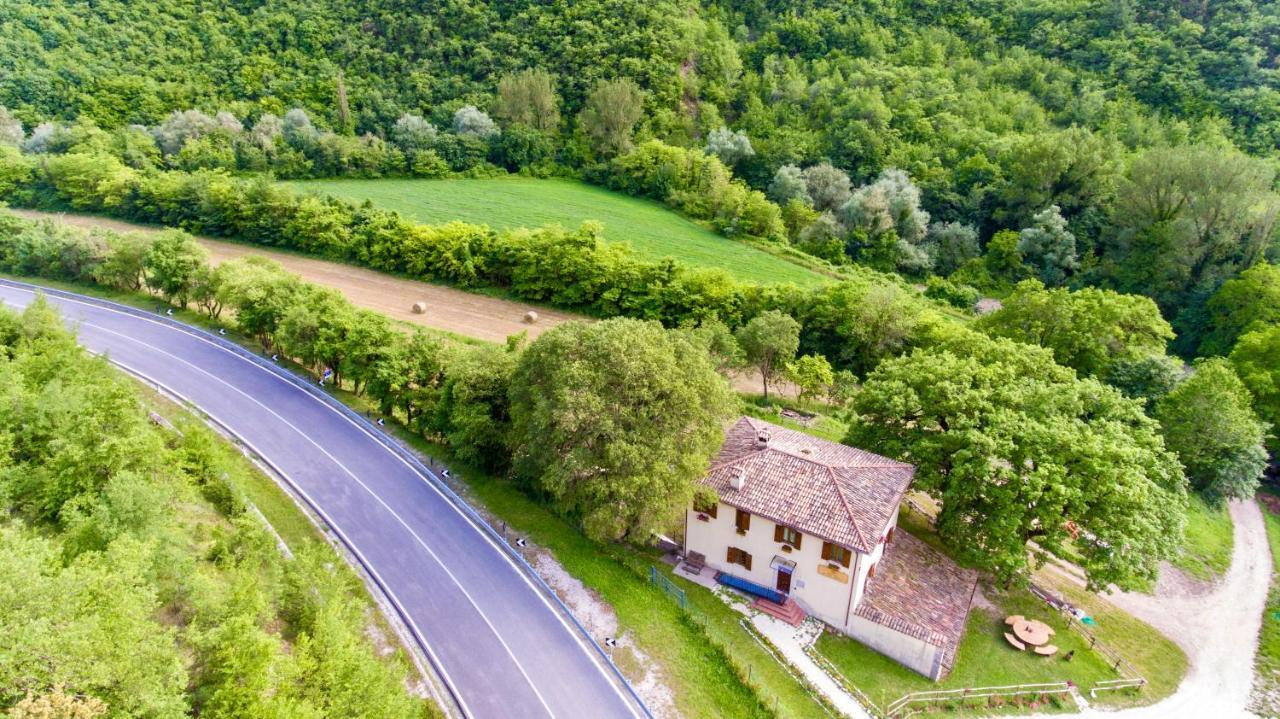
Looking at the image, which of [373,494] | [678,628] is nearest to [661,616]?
[678,628]

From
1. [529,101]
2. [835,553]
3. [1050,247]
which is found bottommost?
[835,553]

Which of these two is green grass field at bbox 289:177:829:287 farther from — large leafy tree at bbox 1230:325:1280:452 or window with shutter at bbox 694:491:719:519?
window with shutter at bbox 694:491:719:519

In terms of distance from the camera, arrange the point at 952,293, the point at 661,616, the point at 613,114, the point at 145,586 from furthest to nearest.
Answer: the point at 613,114, the point at 952,293, the point at 661,616, the point at 145,586

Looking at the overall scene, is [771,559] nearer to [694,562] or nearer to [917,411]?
[694,562]

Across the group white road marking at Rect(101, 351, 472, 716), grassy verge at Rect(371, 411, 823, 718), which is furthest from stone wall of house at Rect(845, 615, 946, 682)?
Answer: white road marking at Rect(101, 351, 472, 716)

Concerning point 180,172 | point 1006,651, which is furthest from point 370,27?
point 1006,651

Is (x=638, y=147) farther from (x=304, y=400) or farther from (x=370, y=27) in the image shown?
(x=304, y=400)
